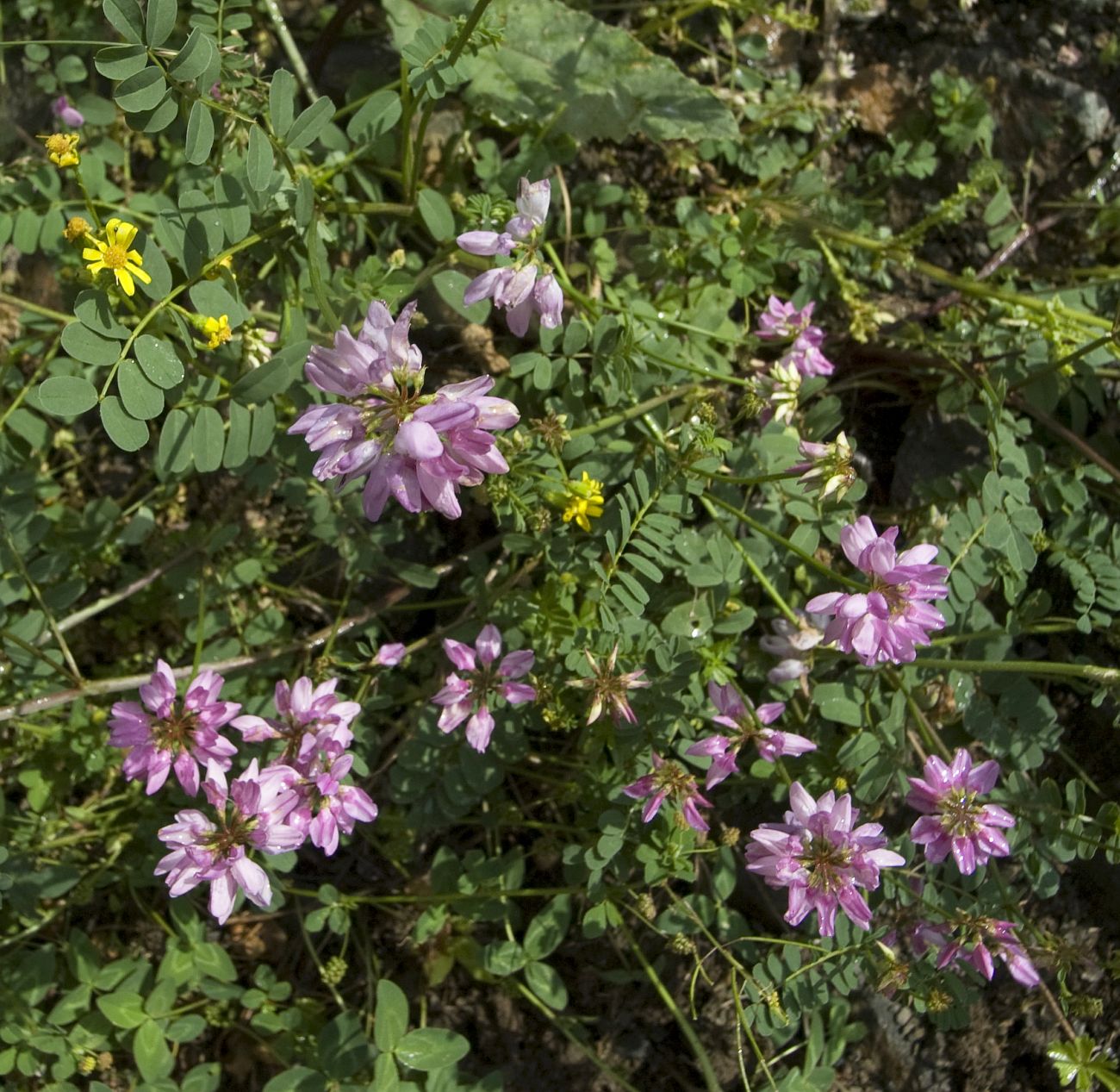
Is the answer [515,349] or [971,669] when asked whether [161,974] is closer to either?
[515,349]

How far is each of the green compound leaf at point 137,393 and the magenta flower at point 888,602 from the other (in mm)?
1559

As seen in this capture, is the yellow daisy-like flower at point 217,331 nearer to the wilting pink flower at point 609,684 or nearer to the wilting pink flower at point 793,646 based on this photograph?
the wilting pink flower at point 609,684

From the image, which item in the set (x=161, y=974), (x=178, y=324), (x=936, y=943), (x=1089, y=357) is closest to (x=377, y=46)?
(x=178, y=324)

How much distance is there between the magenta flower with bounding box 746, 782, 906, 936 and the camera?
2.51m

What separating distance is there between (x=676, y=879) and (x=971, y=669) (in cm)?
106

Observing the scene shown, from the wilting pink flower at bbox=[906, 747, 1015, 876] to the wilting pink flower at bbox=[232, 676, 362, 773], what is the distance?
1442mm

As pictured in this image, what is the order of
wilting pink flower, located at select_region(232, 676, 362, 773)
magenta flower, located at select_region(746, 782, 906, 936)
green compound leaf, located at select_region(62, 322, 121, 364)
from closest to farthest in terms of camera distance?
green compound leaf, located at select_region(62, 322, 121, 364) < magenta flower, located at select_region(746, 782, 906, 936) < wilting pink flower, located at select_region(232, 676, 362, 773)

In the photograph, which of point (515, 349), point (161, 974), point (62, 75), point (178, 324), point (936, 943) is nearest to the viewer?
point (178, 324)

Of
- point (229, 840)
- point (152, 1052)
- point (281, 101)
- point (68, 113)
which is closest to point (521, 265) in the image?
point (281, 101)

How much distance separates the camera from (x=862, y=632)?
240cm

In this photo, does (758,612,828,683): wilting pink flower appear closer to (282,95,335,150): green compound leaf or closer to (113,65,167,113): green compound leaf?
(282,95,335,150): green compound leaf

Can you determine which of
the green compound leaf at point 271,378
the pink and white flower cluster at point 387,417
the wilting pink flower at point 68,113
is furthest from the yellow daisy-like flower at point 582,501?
the wilting pink flower at point 68,113

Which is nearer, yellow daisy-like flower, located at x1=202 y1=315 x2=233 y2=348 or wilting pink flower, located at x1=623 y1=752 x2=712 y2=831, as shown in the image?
yellow daisy-like flower, located at x1=202 y1=315 x2=233 y2=348

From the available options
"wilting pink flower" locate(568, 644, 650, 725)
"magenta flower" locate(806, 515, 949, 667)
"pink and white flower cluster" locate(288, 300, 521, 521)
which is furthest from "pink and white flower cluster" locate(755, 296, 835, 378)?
"pink and white flower cluster" locate(288, 300, 521, 521)
